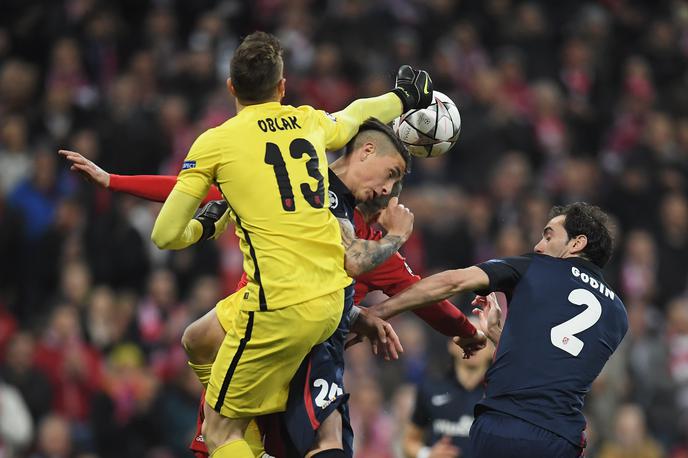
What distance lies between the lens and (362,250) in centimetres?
629

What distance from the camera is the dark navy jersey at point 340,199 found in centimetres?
637

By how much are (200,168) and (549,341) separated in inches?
74.6

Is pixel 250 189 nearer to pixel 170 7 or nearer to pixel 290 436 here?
pixel 290 436

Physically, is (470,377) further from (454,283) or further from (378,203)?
(454,283)

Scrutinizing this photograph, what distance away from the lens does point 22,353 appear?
38.7 ft

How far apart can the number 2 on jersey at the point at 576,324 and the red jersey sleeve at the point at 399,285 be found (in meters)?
0.71

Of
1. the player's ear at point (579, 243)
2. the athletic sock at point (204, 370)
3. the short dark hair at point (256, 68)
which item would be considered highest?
the short dark hair at point (256, 68)

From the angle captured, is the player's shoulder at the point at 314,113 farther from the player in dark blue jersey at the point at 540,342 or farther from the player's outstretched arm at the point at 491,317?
the player's outstretched arm at the point at 491,317

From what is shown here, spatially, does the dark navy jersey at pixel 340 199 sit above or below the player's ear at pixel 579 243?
above

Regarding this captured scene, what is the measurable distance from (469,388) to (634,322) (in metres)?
4.64

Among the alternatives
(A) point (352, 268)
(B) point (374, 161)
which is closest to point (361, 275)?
(A) point (352, 268)

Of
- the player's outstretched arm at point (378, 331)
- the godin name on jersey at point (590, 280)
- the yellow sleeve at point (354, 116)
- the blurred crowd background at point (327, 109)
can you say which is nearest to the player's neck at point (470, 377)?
the blurred crowd background at point (327, 109)

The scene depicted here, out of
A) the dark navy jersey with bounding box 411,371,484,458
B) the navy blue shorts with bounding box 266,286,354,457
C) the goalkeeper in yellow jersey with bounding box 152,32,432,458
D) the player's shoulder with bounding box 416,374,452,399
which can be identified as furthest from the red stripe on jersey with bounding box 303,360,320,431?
the player's shoulder with bounding box 416,374,452,399

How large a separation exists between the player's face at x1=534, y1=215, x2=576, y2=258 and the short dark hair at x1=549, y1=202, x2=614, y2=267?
0.08 ft
